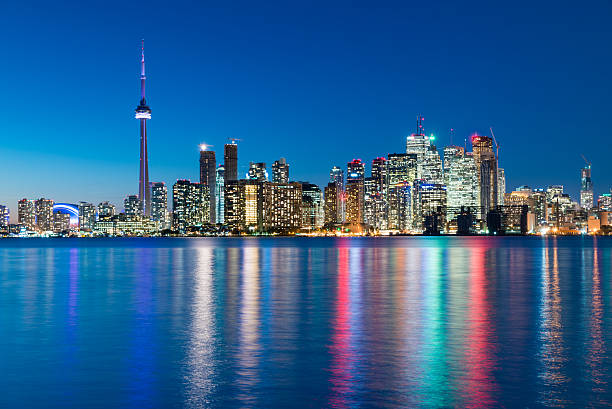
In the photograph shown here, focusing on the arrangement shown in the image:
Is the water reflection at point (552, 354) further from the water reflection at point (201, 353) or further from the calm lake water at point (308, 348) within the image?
the water reflection at point (201, 353)

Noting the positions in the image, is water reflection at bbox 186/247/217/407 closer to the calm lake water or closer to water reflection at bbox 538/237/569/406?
the calm lake water

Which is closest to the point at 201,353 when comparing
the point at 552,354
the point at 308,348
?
the point at 308,348

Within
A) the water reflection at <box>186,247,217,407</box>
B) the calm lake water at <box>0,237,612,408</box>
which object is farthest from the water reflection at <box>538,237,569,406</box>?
the water reflection at <box>186,247,217,407</box>

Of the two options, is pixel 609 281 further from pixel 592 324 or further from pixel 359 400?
pixel 359 400

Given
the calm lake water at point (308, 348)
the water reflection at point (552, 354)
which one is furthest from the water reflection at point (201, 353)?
the water reflection at point (552, 354)

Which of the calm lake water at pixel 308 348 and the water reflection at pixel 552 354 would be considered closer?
the water reflection at pixel 552 354

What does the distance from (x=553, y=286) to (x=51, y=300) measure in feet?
125

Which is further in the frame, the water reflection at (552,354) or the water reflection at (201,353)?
the water reflection at (201,353)

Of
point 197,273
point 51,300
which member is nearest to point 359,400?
point 51,300

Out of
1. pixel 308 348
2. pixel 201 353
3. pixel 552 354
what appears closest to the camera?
pixel 552 354

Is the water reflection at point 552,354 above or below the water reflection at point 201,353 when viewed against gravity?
below

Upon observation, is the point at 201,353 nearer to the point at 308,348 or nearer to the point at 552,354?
the point at 308,348

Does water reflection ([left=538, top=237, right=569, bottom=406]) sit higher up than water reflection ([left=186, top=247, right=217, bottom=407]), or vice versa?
water reflection ([left=186, top=247, right=217, bottom=407])

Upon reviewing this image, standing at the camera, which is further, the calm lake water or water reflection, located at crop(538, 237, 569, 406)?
the calm lake water
